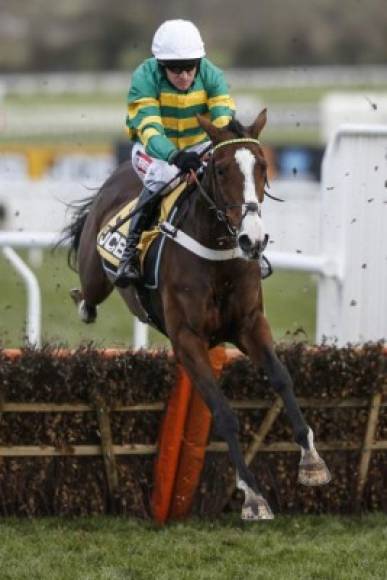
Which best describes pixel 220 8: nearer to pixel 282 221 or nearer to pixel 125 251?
pixel 282 221

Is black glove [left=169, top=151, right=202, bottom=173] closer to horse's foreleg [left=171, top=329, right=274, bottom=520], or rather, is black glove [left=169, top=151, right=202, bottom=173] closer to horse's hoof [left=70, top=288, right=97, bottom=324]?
horse's foreleg [left=171, top=329, right=274, bottom=520]

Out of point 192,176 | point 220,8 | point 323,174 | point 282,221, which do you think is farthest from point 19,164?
point 220,8

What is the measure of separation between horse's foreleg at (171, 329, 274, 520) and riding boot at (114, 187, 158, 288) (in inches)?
22.3

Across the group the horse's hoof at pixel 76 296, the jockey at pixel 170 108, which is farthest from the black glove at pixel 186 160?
the horse's hoof at pixel 76 296

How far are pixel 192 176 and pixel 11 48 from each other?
3561 centimetres

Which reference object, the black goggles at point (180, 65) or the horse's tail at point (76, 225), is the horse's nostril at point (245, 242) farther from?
the horse's tail at point (76, 225)

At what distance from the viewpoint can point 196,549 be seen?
19.7 ft

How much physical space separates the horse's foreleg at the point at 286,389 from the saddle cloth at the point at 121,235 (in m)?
0.67

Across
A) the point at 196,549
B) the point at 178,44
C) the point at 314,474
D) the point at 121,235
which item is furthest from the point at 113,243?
the point at 314,474

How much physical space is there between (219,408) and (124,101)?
24.8 meters

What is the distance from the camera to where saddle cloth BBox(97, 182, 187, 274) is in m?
6.42

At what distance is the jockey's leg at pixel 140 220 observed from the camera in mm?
6535

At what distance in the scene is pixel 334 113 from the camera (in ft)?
87.6

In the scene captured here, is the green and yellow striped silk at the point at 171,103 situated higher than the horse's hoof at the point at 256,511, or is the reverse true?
the green and yellow striped silk at the point at 171,103
